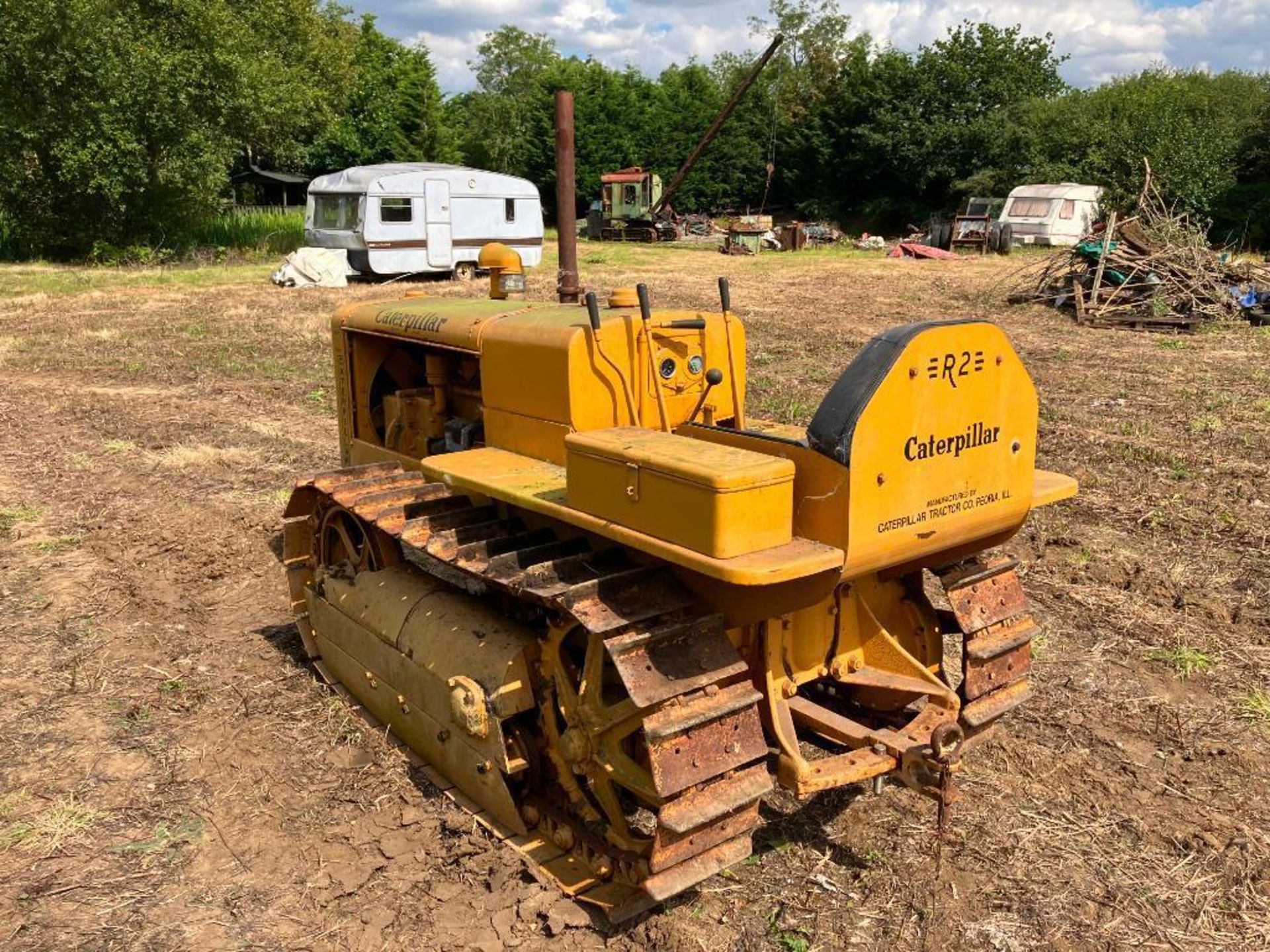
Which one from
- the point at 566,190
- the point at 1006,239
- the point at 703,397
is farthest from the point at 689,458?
the point at 1006,239

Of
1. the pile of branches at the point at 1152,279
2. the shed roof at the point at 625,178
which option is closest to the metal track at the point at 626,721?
the pile of branches at the point at 1152,279

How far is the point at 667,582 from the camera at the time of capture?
137 inches

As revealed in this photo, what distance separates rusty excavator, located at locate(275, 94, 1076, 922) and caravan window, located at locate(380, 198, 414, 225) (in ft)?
62.9

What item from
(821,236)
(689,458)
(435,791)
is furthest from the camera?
(821,236)

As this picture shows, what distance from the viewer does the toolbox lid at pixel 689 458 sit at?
3012mm

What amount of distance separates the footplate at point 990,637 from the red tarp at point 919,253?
26957mm

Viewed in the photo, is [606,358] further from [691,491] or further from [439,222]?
[439,222]

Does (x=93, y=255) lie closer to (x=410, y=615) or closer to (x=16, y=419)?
(x=16, y=419)

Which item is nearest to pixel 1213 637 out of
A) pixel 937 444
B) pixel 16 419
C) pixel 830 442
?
pixel 937 444

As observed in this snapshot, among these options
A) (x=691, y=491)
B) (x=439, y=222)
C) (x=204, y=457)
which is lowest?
(x=204, y=457)

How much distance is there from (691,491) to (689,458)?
0.52 ft

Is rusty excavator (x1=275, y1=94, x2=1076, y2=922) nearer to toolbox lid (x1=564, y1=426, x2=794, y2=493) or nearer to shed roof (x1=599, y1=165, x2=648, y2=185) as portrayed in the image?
toolbox lid (x1=564, y1=426, x2=794, y2=493)

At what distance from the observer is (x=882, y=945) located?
133 inches

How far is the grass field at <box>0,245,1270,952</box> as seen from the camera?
11.6 ft
